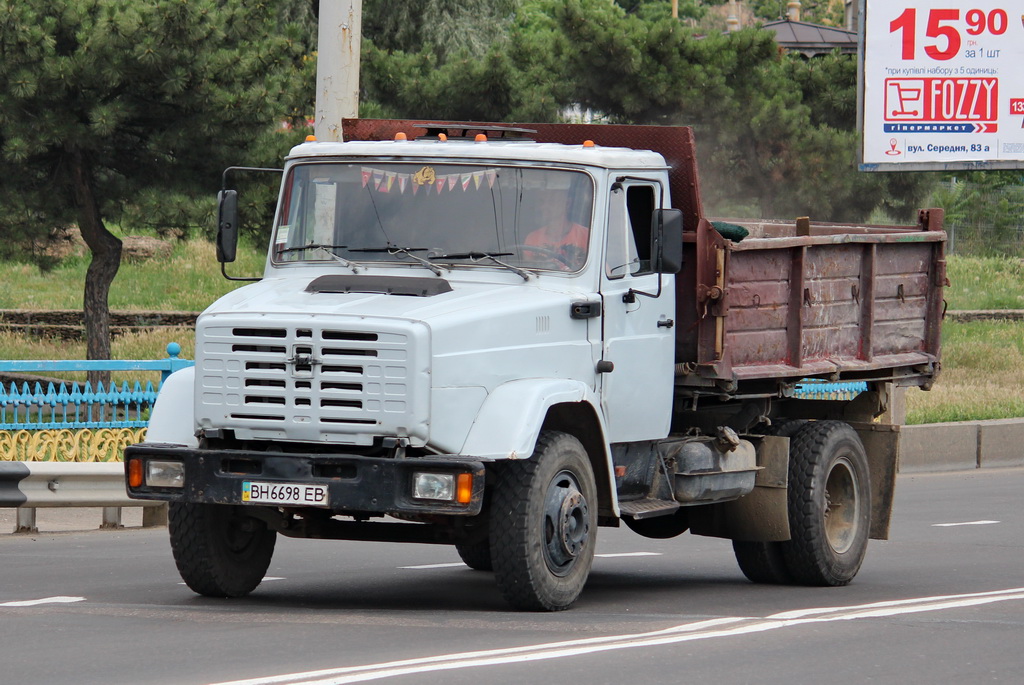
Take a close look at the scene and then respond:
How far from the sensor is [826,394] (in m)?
19.0

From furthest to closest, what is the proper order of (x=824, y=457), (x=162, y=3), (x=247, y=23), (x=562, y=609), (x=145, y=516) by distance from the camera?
→ (x=247, y=23) → (x=162, y=3) → (x=145, y=516) → (x=824, y=457) → (x=562, y=609)

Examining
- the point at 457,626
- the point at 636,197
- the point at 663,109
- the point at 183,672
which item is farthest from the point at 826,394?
the point at 183,672

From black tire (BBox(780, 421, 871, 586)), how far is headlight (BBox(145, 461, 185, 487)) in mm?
3867

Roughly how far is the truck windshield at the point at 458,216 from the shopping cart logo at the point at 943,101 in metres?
14.8

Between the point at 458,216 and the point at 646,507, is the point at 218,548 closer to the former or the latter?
the point at 458,216

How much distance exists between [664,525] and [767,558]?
66cm

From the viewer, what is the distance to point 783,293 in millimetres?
10266

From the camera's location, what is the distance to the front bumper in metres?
7.96

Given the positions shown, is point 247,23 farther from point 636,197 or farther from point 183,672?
point 183,672

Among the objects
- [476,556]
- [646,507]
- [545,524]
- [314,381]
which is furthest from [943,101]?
[314,381]

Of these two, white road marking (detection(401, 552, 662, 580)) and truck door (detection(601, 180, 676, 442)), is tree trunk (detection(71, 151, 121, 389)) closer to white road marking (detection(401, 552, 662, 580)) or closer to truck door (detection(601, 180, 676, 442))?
white road marking (detection(401, 552, 662, 580))

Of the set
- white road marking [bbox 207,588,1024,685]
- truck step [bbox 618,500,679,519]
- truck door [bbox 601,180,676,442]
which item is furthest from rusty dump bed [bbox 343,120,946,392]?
white road marking [bbox 207,588,1024,685]

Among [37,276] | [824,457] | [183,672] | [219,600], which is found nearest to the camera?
[183,672]

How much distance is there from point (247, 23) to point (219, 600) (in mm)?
11793
